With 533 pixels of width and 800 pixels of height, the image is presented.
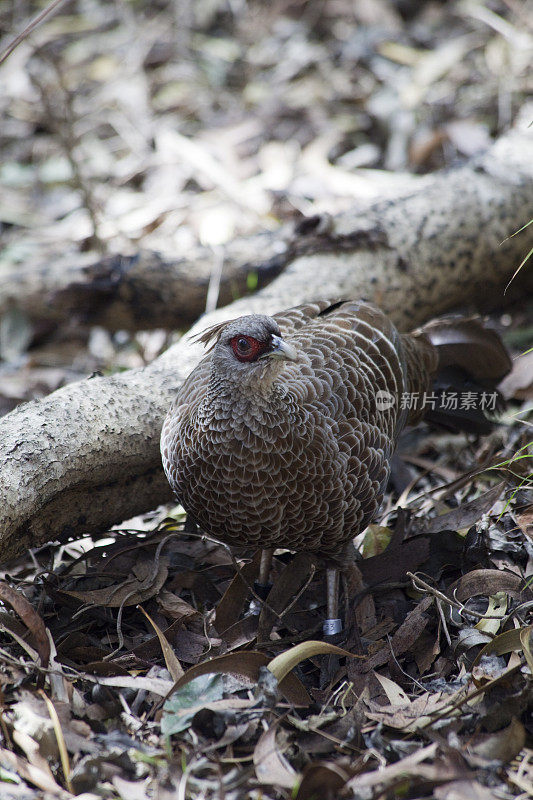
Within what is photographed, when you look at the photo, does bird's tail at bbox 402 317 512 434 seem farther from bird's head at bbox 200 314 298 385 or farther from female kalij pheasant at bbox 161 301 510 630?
bird's head at bbox 200 314 298 385

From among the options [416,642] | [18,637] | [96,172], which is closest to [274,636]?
[416,642]

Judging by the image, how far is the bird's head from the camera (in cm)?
307

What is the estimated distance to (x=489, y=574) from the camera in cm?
325

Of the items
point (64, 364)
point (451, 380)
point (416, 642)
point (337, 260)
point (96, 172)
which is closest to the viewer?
point (416, 642)

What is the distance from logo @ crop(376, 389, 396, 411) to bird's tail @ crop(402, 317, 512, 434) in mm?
494

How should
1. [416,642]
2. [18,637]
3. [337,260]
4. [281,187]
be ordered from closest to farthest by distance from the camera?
[18,637] → [416,642] → [337,260] → [281,187]

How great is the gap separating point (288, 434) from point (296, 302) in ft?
5.19

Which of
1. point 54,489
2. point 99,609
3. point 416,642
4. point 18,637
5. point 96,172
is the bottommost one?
point 416,642

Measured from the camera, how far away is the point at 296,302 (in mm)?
4520

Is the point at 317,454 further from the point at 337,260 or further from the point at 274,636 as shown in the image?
the point at 337,260

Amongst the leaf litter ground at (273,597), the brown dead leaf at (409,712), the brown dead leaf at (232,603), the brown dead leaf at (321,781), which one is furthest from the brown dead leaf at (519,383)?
the brown dead leaf at (321,781)

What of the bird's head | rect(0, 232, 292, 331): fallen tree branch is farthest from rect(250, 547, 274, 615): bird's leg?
rect(0, 232, 292, 331): fallen tree branch

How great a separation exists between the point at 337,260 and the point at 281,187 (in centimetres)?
202

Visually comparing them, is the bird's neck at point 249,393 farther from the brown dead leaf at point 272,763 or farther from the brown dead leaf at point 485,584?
the brown dead leaf at point 272,763
